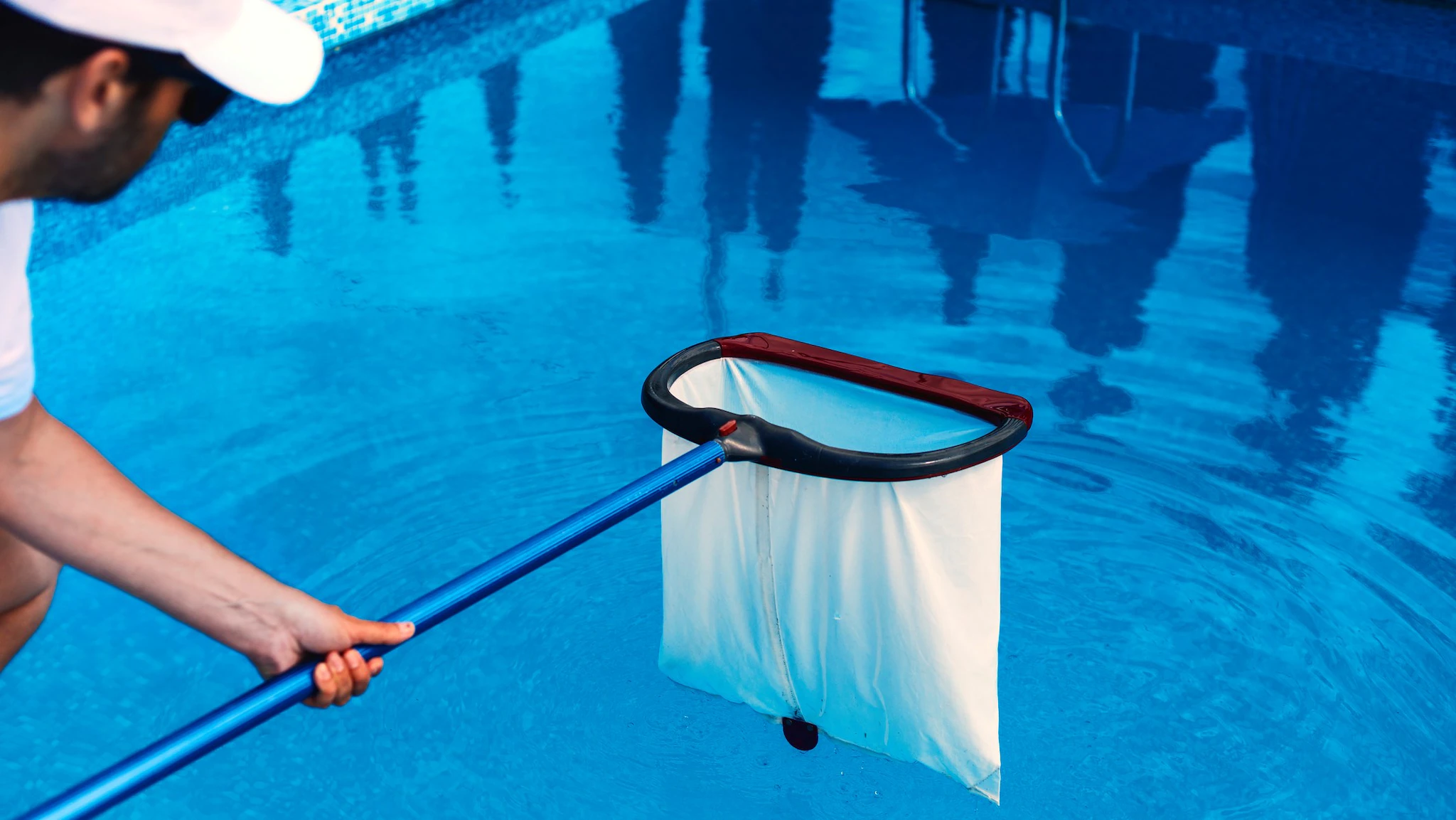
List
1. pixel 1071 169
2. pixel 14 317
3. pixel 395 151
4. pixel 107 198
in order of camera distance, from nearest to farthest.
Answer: pixel 107 198 → pixel 14 317 → pixel 1071 169 → pixel 395 151

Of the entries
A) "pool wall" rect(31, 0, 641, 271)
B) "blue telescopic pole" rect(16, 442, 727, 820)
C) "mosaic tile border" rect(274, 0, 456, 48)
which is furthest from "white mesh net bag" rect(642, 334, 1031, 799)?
"mosaic tile border" rect(274, 0, 456, 48)

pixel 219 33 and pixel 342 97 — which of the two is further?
pixel 342 97

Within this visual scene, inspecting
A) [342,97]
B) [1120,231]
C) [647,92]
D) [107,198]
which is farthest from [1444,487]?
[342,97]

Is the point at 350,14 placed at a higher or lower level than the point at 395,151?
higher

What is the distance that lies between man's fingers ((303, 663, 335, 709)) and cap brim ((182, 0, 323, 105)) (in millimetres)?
550

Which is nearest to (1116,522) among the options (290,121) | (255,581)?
(255,581)

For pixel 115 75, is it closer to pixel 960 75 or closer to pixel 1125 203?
pixel 1125 203

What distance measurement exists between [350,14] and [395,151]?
3.99 feet

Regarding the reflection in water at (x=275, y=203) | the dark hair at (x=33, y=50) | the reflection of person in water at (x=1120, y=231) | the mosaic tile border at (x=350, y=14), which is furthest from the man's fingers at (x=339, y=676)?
the mosaic tile border at (x=350, y=14)

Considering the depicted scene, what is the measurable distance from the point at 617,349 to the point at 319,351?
0.69 meters

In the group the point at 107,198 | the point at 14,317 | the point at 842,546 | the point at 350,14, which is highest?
the point at 107,198

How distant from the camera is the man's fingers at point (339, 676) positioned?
53.9 inches

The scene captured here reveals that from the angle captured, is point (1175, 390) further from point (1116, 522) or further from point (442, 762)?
point (442, 762)

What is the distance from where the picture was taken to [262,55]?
109 cm
